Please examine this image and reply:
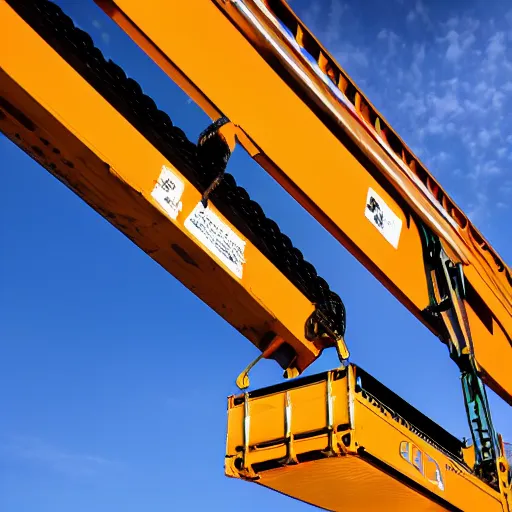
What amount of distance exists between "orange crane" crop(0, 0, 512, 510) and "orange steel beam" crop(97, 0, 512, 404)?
0.01m

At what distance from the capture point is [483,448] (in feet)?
13.8

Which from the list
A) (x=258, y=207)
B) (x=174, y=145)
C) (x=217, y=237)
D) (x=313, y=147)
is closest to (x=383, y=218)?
(x=313, y=147)

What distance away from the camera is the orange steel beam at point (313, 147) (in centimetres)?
331

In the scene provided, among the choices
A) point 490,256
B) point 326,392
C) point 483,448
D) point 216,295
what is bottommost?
point 326,392

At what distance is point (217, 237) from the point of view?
3451mm

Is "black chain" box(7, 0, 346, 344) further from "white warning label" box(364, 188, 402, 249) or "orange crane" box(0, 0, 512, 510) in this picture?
"white warning label" box(364, 188, 402, 249)

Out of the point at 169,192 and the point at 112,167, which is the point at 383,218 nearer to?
the point at 169,192

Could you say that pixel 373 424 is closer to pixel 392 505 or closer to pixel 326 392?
pixel 326 392

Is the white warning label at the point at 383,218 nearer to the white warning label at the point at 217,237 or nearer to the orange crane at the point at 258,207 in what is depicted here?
the orange crane at the point at 258,207

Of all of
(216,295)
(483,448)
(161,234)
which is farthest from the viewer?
(483,448)

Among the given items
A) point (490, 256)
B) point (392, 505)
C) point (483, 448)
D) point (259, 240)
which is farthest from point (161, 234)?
point (490, 256)

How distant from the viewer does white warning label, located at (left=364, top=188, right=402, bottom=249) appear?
14.1 ft

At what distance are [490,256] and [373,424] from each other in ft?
9.22

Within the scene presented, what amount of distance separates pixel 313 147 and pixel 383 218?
704 mm
